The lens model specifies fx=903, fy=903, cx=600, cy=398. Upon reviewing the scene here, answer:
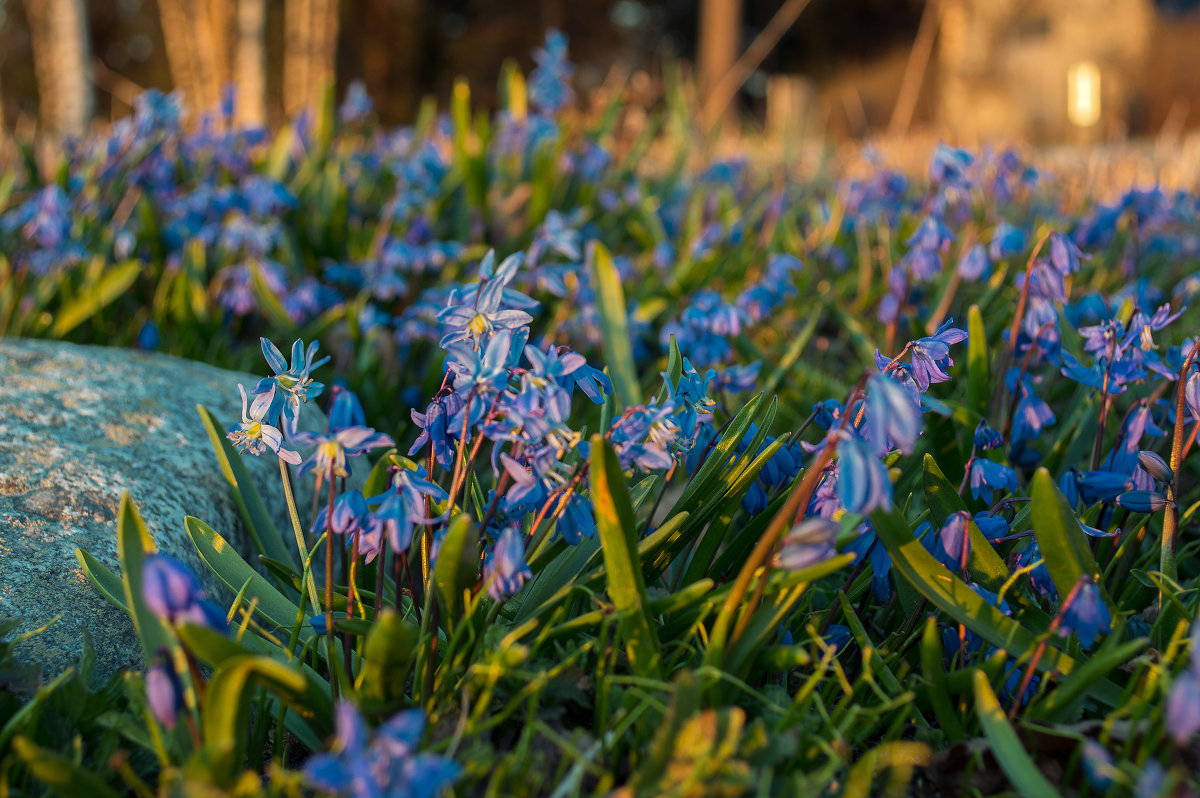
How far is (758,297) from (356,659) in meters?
1.65

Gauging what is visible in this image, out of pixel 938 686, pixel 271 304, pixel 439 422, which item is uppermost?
pixel 439 422

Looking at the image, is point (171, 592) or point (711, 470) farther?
point (711, 470)

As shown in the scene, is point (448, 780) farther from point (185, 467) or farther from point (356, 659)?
point (185, 467)

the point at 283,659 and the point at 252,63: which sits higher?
the point at 252,63

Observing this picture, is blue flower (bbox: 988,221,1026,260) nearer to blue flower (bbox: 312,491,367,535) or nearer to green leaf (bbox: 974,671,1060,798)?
green leaf (bbox: 974,671,1060,798)

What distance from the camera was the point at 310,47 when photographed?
24.6ft

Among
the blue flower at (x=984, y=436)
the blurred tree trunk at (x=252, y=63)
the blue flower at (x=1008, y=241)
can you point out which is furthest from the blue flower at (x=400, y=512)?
the blurred tree trunk at (x=252, y=63)

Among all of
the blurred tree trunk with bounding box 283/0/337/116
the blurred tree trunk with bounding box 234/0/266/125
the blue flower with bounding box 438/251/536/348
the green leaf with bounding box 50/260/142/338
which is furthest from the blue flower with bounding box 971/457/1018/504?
the blurred tree trunk with bounding box 234/0/266/125

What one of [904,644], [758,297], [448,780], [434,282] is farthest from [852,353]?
[448,780]

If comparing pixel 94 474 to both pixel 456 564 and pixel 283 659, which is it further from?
pixel 456 564

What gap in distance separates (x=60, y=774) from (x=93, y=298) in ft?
7.62

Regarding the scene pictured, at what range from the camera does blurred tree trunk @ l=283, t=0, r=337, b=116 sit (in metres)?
7.32

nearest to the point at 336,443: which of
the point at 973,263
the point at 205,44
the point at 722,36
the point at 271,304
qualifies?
the point at 973,263

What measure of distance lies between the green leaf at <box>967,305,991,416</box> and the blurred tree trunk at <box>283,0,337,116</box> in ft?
19.6
